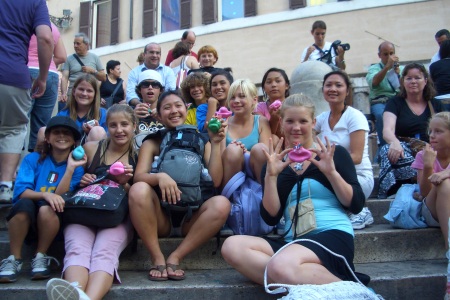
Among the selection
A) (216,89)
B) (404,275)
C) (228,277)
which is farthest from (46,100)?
(404,275)

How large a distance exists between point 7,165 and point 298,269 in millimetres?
2596

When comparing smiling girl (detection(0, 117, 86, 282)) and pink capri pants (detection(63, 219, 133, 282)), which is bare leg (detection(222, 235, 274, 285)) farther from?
smiling girl (detection(0, 117, 86, 282))

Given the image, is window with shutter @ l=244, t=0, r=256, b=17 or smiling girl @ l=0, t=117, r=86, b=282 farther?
window with shutter @ l=244, t=0, r=256, b=17

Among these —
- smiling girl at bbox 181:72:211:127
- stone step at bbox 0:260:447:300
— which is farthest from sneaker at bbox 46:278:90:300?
smiling girl at bbox 181:72:211:127

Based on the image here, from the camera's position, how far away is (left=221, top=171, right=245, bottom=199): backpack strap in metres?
3.52

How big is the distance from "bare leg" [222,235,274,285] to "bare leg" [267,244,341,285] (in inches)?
4.8

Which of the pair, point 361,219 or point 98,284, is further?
point 361,219

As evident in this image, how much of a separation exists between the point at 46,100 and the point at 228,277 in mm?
2881

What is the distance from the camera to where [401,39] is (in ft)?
37.9

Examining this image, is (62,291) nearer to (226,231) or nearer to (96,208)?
(96,208)

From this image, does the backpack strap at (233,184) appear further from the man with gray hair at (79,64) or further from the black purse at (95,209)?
the man with gray hair at (79,64)

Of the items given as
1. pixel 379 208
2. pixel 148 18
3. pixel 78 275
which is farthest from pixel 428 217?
pixel 148 18

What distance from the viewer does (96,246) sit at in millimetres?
3146

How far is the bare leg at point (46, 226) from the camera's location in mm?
3223
